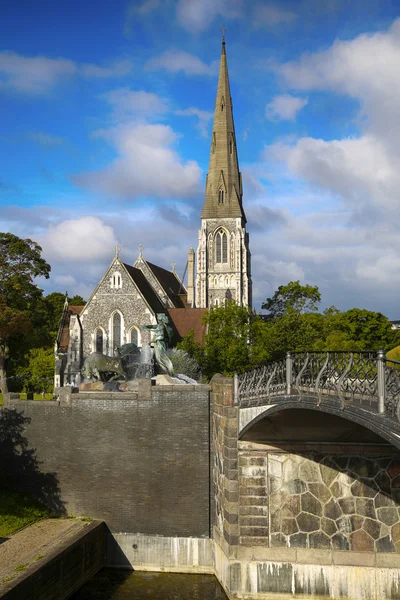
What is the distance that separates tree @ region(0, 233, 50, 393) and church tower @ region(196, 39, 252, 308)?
18294 millimetres

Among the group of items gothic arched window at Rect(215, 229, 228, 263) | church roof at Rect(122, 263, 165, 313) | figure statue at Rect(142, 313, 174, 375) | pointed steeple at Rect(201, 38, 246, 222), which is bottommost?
figure statue at Rect(142, 313, 174, 375)

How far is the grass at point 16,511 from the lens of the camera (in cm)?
1703

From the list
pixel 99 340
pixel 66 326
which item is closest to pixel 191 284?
pixel 66 326

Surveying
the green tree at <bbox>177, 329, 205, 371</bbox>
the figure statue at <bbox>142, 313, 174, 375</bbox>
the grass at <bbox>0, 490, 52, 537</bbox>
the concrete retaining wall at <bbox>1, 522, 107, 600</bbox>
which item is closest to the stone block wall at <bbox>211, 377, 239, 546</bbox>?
the concrete retaining wall at <bbox>1, 522, 107, 600</bbox>

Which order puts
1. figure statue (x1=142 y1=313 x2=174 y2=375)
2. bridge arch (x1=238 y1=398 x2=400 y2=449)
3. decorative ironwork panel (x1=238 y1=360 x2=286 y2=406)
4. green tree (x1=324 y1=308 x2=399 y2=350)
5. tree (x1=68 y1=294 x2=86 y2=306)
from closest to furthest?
bridge arch (x1=238 y1=398 x2=400 y2=449)
decorative ironwork panel (x1=238 y1=360 x2=286 y2=406)
figure statue (x1=142 y1=313 x2=174 y2=375)
green tree (x1=324 y1=308 x2=399 y2=350)
tree (x1=68 y1=294 x2=86 y2=306)

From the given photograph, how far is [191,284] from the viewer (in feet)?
193

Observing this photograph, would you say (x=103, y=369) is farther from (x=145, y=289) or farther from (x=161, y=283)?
(x=161, y=283)

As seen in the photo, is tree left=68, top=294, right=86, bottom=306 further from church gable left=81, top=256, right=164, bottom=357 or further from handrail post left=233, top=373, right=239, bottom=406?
handrail post left=233, top=373, right=239, bottom=406

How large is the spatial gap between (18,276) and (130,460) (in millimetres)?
24318

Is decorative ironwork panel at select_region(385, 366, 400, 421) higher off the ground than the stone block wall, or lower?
higher

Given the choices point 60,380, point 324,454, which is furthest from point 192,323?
point 324,454

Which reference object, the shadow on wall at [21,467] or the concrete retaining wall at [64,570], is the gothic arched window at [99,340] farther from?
the concrete retaining wall at [64,570]

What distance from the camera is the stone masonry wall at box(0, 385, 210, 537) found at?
59.0 feet

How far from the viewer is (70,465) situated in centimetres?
1886
